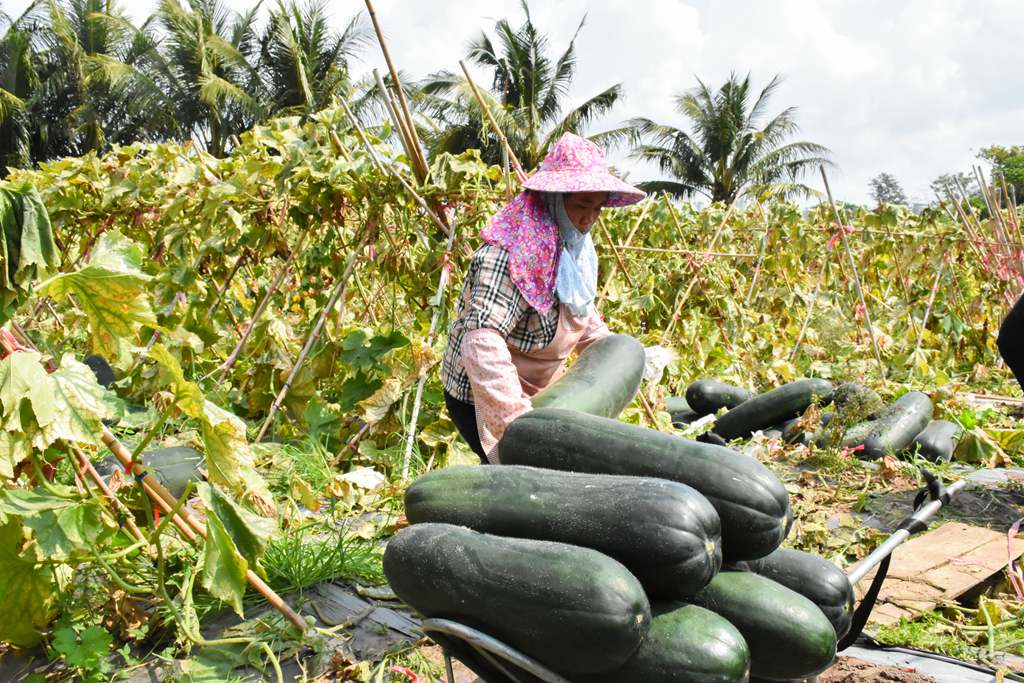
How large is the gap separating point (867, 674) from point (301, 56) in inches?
1378

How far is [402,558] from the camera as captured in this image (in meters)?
1.92

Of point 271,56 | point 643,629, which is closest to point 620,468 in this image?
point 643,629

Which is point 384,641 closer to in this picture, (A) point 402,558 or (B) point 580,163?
(A) point 402,558

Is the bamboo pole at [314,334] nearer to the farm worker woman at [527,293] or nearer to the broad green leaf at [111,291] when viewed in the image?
the farm worker woman at [527,293]

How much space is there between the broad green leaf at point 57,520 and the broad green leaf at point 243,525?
0.34 m

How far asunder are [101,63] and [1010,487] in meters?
36.7

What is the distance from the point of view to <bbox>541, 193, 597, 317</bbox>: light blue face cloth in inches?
119

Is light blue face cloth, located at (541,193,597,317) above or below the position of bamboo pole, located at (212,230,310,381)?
above

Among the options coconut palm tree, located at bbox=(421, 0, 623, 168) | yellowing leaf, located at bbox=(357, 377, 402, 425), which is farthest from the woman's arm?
coconut palm tree, located at bbox=(421, 0, 623, 168)

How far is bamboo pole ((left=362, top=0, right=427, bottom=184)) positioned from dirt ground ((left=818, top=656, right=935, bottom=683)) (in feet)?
9.68

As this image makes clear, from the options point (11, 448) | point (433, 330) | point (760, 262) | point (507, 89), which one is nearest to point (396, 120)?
point (433, 330)

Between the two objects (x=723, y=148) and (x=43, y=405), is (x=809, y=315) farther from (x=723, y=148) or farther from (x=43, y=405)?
(x=723, y=148)

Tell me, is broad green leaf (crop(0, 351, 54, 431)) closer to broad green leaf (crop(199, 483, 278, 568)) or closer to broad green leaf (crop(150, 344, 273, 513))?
broad green leaf (crop(150, 344, 273, 513))

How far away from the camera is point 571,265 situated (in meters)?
3.04
